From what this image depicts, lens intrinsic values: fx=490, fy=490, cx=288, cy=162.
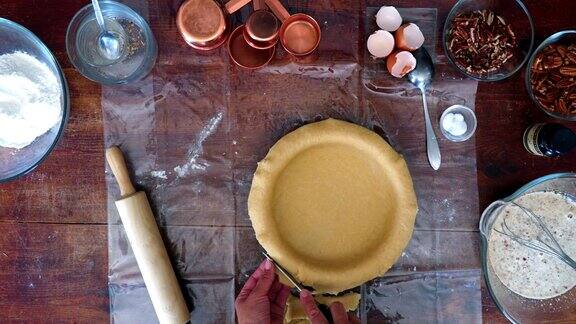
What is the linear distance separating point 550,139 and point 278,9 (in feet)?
2.44

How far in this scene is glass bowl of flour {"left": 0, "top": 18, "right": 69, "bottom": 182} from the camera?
47.5 inches

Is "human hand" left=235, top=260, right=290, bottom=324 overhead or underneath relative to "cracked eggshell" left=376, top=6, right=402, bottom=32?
underneath

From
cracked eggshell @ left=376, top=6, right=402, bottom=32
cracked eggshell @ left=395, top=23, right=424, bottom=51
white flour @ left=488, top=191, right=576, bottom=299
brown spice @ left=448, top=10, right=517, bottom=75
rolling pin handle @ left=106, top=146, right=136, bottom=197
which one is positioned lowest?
white flour @ left=488, top=191, right=576, bottom=299

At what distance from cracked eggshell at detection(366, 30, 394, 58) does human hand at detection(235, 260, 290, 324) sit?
0.61 metres

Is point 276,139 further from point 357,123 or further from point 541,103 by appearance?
point 541,103

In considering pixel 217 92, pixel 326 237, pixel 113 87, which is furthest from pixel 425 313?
pixel 113 87

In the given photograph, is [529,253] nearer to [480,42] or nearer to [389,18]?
[480,42]

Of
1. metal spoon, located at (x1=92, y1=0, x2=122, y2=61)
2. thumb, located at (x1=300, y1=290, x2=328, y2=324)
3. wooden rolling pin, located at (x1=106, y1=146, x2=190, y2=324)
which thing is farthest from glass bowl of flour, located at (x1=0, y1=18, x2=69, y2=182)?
thumb, located at (x1=300, y1=290, x2=328, y2=324)

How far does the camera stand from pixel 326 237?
126cm

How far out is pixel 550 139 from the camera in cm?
119

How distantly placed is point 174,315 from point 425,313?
0.66 metres

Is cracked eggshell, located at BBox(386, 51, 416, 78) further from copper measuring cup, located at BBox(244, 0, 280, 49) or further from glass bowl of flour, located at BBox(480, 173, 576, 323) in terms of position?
glass bowl of flour, located at BBox(480, 173, 576, 323)

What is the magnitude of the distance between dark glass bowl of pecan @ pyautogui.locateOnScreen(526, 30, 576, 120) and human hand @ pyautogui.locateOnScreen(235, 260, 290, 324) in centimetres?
82

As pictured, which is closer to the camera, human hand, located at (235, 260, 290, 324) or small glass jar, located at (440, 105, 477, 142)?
human hand, located at (235, 260, 290, 324)
